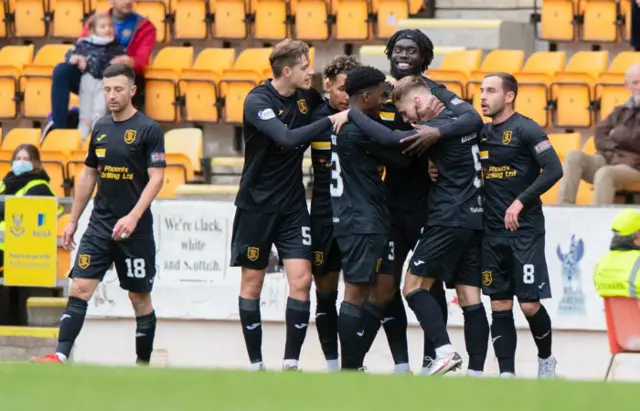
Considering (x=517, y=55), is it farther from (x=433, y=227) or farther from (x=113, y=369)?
(x=113, y=369)

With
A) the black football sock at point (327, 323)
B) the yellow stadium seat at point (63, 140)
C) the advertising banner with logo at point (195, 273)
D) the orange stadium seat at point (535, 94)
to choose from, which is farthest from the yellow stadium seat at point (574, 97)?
the black football sock at point (327, 323)

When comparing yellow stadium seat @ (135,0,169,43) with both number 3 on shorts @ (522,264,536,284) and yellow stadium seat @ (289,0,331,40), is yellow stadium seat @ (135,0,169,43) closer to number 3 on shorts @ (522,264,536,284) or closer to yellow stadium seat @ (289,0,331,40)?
yellow stadium seat @ (289,0,331,40)

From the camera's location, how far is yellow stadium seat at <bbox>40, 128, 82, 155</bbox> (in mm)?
15516

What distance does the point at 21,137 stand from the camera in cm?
1612

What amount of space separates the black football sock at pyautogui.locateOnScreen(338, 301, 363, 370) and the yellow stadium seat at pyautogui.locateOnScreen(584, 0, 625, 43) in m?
7.84

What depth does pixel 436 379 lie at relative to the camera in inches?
259

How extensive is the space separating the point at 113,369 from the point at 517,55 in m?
10.0

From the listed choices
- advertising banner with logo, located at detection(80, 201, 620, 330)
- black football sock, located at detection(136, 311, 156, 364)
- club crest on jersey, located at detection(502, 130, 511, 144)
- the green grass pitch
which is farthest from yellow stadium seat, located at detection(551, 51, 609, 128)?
the green grass pitch

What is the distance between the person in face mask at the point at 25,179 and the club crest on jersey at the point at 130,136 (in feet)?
8.99

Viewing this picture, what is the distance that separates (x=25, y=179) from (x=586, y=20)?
680 centimetres

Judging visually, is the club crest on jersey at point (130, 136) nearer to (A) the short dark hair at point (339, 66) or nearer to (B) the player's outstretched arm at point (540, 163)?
(A) the short dark hair at point (339, 66)

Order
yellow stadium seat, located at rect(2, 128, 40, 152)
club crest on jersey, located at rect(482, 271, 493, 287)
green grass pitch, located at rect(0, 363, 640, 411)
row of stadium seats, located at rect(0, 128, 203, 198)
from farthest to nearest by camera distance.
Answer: yellow stadium seat, located at rect(2, 128, 40, 152) → row of stadium seats, located at rect(0, 128, 203, 198) → club crest on jersey, located at rect(482, 271, 493, 287) → green grass pitch, located at rect(0, 363, 640, 411)

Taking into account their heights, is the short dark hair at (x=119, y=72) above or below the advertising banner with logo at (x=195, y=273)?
above

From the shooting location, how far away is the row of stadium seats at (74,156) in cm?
1459
